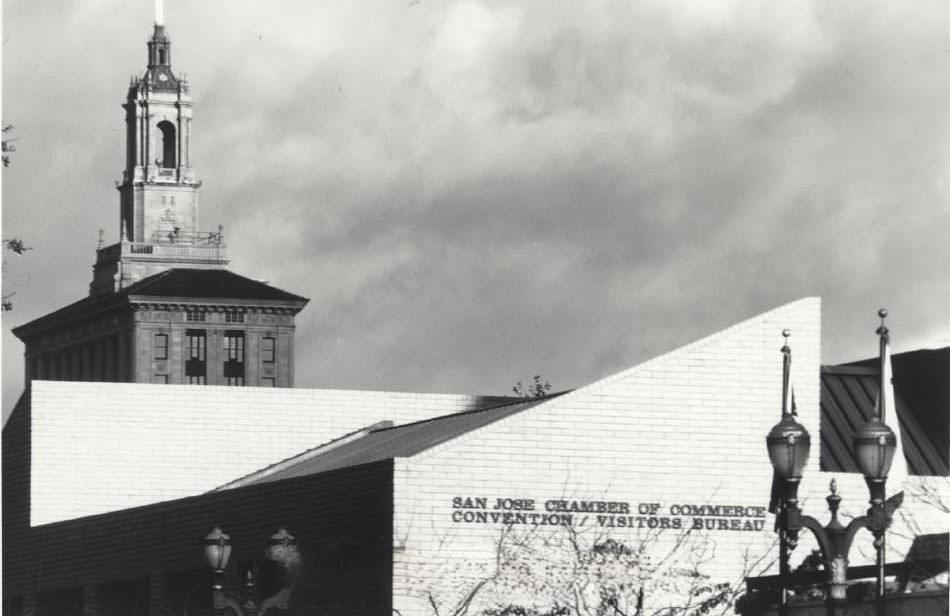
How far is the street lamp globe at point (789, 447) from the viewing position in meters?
30.5

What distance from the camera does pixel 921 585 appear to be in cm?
3534

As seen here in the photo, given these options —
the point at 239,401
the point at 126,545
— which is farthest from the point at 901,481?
the point at 239,401

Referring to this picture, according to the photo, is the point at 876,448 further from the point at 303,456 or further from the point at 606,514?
the point at 303,456

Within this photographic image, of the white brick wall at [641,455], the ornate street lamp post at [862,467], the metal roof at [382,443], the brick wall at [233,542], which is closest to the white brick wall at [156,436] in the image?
the metal roof at [382,443]

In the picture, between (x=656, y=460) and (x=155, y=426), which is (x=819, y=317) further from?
(x=155, y=426)

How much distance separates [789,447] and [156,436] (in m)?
46.6

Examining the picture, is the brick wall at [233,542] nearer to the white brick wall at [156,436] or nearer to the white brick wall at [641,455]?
the white brick wall at [641,455]

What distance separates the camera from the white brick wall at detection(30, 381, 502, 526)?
74.3 m

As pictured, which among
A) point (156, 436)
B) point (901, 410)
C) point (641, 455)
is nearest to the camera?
point (641, 455)

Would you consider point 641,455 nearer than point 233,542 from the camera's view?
Yes

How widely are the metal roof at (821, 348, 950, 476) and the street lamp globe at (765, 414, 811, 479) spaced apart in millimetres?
33367

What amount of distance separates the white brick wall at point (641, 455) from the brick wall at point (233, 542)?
106cm

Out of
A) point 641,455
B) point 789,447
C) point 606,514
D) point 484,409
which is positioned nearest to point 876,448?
point 789,447

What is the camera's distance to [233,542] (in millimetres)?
61969
